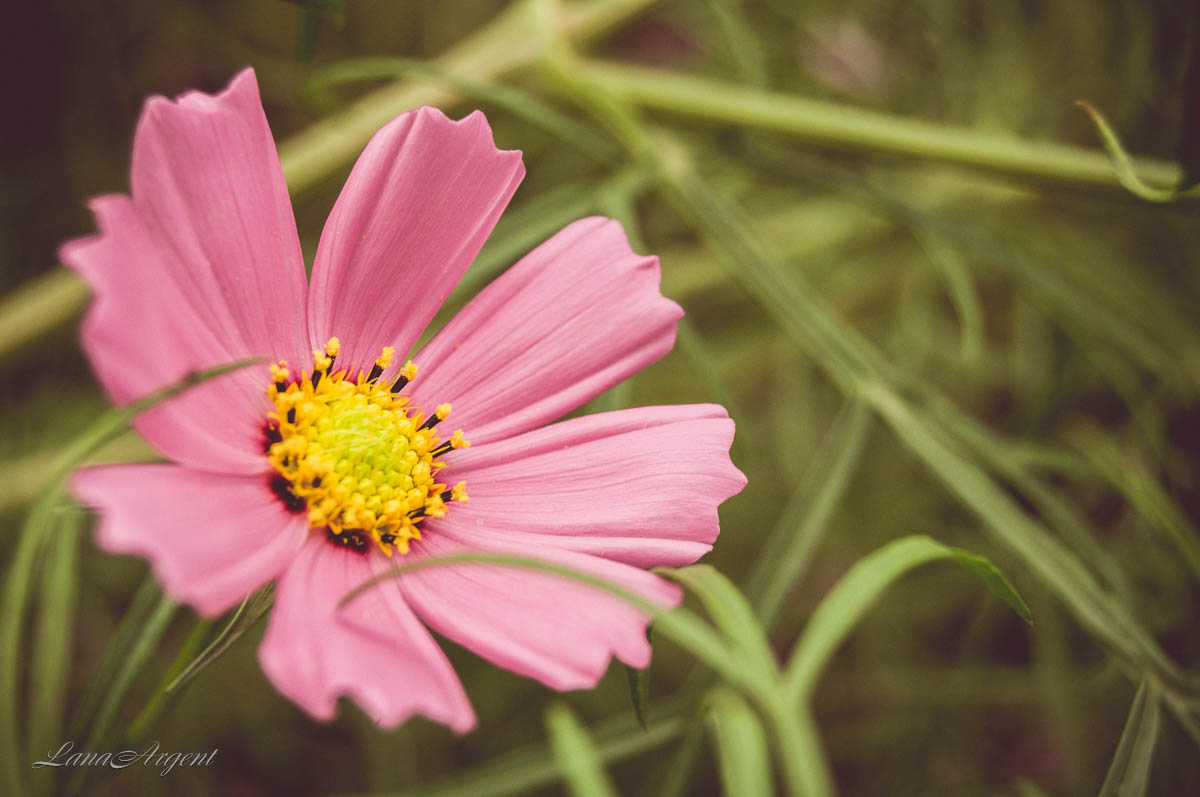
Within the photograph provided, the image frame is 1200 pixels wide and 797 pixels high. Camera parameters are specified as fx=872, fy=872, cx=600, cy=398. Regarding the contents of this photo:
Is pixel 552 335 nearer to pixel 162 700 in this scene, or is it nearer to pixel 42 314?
pixel 162 700

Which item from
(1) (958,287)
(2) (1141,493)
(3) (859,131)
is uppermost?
(3) (859,131)

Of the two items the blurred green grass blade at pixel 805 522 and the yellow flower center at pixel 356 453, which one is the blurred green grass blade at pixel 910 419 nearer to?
the blurred green grass blade at pixel 805 522

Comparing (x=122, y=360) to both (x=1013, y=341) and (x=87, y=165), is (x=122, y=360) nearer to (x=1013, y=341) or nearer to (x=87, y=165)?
(x=87, y=165)

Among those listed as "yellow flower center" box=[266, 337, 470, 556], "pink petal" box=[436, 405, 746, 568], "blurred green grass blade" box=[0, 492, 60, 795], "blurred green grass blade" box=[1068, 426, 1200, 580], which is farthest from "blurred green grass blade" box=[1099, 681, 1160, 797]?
"blurred green grass blade" box=[0, 492, 60, 795]

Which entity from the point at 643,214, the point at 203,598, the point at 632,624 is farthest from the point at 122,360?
the point at 643,214

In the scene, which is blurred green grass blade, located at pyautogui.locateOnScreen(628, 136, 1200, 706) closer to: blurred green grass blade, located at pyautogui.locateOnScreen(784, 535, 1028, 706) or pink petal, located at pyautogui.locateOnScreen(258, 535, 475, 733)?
blurred green grass blade, located at pyautogui.locateOnScreen(784, 535, 1028, 706)

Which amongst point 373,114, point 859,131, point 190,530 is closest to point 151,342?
point 190,530

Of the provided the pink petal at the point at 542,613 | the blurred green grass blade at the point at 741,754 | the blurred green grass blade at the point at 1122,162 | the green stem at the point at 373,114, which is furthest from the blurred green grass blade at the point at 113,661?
the blurred green grass blade at the point at 1122,162
